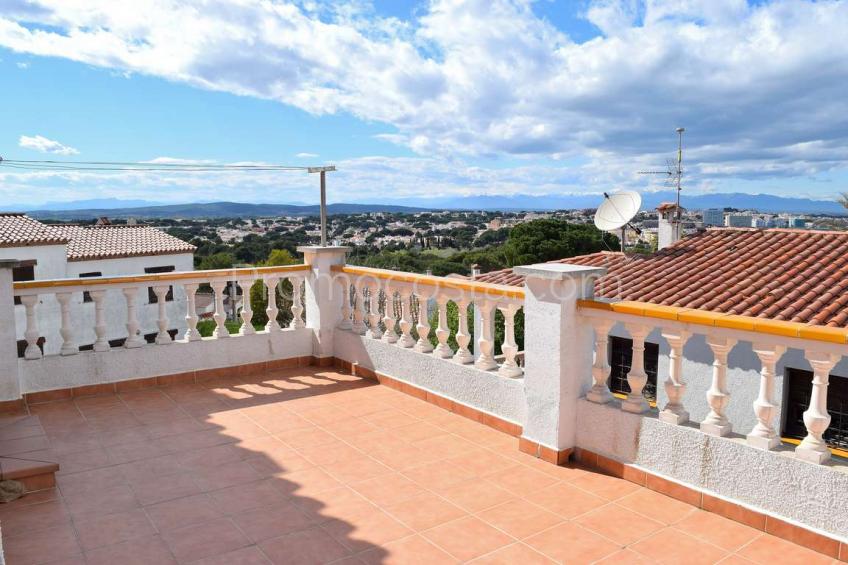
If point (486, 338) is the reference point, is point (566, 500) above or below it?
below

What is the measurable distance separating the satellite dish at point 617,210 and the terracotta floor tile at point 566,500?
8.80 meters

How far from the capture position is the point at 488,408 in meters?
4.30

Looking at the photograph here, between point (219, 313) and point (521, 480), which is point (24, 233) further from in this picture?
point (521, 480)

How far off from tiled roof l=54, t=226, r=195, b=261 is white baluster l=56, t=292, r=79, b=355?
27992 millimetres

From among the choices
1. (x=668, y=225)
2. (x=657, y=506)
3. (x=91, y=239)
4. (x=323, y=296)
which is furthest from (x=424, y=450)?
(x=91, y=239)

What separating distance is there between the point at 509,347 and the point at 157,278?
3234mm

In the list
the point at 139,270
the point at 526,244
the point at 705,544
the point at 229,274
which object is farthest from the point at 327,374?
the point at 139,270

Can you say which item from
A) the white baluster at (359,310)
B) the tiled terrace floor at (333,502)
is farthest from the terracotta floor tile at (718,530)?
the white baluster at (359,310)

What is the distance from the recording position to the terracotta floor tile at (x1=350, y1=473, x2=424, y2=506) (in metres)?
3.17

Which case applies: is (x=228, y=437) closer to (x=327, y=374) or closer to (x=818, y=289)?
(x=327, y=374)

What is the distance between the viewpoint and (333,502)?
3.14m

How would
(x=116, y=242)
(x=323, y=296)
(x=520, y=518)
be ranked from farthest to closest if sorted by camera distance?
(x=116, y=242)
(x=323, y=296)
(x=520, y=518)

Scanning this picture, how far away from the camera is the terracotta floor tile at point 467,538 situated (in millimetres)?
2652

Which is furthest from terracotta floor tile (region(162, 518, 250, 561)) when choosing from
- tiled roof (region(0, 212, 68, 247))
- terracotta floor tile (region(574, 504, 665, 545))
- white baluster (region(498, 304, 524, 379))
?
tiled roof (region(0, 212, 68, 247))
